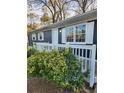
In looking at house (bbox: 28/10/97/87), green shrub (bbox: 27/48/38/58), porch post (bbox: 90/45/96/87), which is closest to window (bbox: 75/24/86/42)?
house (bbox: 28/10/97/87)

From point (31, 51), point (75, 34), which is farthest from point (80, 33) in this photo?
point (31, 51)

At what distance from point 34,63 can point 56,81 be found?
220mm

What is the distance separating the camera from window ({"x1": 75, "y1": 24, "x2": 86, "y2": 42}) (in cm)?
196

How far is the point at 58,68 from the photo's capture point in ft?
6.19

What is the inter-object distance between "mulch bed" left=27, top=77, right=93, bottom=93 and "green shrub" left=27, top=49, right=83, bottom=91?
34 mm

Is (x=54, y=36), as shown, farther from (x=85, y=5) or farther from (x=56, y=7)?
(x=85, y=5)

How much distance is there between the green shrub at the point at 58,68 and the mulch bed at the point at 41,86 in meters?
0.03

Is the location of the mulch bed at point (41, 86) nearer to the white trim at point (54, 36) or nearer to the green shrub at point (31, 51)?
the green shrub at point (31, 51)

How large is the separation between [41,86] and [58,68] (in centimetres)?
19
